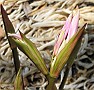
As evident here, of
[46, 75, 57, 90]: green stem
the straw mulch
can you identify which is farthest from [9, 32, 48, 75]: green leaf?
the straw mulch

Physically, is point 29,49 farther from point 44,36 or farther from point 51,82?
point 44,36

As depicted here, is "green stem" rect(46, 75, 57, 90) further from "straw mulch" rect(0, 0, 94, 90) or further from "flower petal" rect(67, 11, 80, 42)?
"straw mulch" rect(0, 0, 94, 90)

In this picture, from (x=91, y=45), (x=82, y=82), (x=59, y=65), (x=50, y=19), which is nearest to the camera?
(x=59, y=65)

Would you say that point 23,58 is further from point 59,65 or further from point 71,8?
point 59,65

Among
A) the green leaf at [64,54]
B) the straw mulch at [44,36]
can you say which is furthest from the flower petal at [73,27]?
the straw mulch at [44,36]

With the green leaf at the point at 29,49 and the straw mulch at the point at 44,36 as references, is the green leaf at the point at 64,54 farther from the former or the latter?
the straw mulch at the point at 44,36

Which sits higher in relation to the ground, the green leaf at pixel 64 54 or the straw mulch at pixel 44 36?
the green leaf at pixel 64 54

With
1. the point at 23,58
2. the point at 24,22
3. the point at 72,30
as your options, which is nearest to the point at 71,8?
the point at 24,22

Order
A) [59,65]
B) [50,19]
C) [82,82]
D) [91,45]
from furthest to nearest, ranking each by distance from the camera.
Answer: [50,19] → [91,45] → [82,82] → [59,65]
